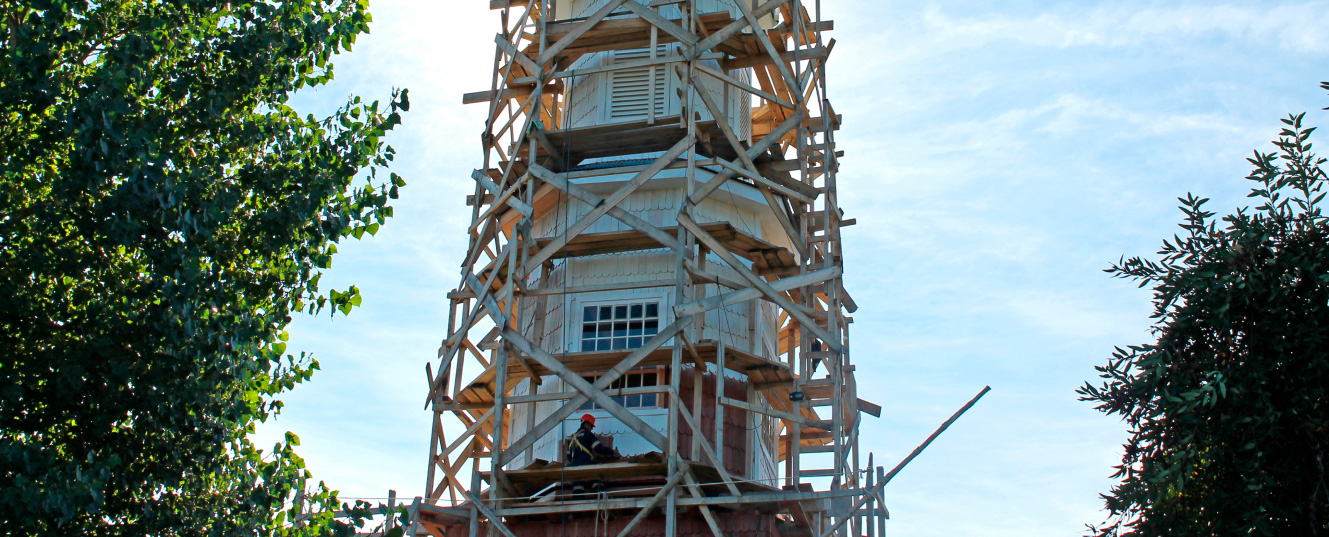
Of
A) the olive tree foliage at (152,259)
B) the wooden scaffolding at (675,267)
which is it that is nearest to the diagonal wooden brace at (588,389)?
the wooden scaffolding at (675,267)

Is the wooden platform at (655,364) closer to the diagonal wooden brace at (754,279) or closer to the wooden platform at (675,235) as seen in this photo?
the diagonal wooden brace at (754,279)

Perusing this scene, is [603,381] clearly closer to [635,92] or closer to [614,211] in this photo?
[614,211]

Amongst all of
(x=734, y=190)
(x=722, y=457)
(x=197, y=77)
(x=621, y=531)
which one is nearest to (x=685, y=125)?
(x=734, y=190)

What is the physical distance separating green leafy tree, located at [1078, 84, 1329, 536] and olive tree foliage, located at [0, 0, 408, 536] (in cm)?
941

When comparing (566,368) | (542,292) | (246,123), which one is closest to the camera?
(246,123)

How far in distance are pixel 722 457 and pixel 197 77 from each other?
397 inches

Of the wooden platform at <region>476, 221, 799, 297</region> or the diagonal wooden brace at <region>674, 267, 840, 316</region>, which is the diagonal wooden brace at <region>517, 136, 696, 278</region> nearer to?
the wooden platform at <region>476, 221, 799, 297</region>

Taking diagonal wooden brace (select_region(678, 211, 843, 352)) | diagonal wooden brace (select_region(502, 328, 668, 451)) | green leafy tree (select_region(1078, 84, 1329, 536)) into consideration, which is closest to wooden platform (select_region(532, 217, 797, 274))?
diagonal wooden brace (select_region(678, 211, 843, 352))

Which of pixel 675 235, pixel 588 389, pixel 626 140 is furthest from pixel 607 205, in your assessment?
pixel 588 389

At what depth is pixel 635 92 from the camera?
25.6 m

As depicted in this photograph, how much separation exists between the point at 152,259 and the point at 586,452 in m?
7.77

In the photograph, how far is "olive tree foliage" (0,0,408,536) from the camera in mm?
15211

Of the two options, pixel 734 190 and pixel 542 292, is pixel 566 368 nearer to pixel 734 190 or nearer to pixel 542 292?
pixel 542 292

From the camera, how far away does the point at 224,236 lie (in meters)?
16.8
